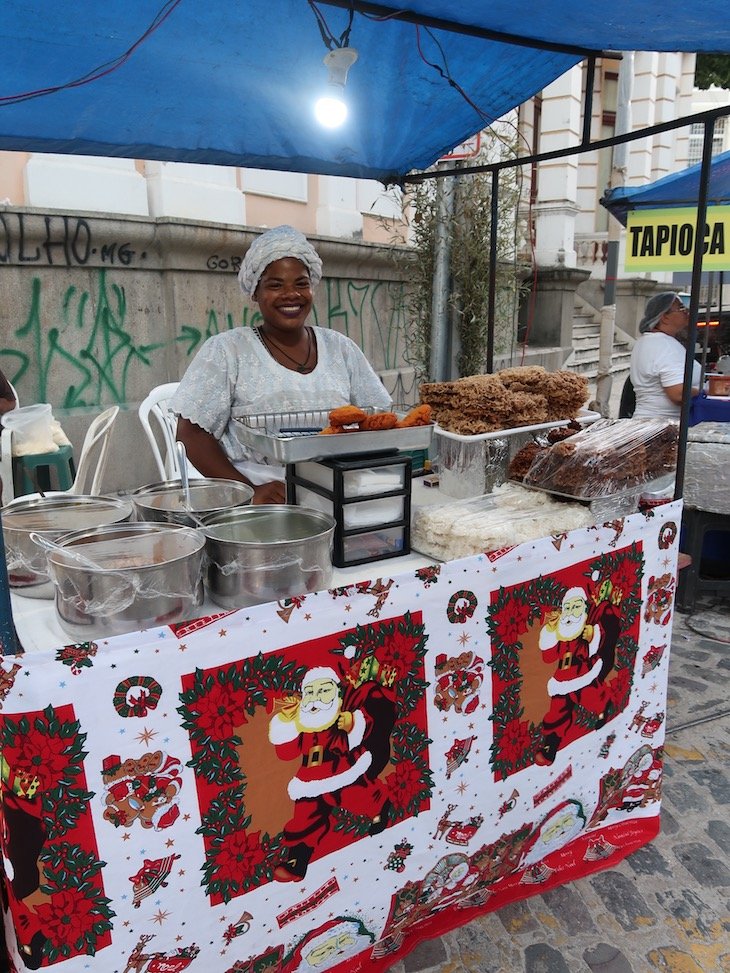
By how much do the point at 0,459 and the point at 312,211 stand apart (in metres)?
4.99

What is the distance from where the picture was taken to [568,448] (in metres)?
2.19

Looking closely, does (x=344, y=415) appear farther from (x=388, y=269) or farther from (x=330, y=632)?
(x=388, y=269)

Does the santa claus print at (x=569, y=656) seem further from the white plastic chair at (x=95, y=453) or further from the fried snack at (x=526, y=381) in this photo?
the white plastic chair at (x=95, y=453)

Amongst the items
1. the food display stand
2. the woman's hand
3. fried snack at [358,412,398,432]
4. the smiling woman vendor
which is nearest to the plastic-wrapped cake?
the food display stand

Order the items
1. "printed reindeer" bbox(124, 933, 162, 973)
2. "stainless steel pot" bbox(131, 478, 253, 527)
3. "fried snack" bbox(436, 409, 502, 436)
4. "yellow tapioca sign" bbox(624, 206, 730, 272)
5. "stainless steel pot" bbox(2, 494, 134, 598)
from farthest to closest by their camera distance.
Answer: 1. "yellow tapioca sign" bbox(624, 206, 730, 272)
2. "fried snack" bbox(436, 409, 502, 436)
3. "stainless steel pot" bbox(131, 478, 253, 527)
4. "stainless steel pot" bbox(2, 494, 134, 598)
5. "printed reindeer" bbox(124, 933, 162, 973)

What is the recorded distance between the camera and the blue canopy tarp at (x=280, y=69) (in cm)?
220

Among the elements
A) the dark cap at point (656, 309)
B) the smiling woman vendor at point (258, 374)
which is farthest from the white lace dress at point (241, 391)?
the dark cap at point (656, 309)

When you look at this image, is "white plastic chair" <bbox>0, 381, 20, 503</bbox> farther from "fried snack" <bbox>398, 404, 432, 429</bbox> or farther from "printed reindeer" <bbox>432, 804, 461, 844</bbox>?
"printed reindeer" <bbox>432, 804, 461, 844</bbox>

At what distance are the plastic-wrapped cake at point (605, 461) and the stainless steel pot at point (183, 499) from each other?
94 cm

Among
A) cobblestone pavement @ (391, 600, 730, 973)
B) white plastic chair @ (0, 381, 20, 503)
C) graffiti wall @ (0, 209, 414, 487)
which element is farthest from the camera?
graffiti wall @ (0, 209, 414, 487)

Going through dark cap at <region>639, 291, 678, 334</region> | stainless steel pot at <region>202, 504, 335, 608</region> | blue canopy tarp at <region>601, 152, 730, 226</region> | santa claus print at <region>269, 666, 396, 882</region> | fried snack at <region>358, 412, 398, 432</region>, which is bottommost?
santa claus print at <region>269, 666, 396, 882</region>

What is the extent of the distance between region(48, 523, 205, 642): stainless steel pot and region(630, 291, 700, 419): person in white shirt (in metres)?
4.39

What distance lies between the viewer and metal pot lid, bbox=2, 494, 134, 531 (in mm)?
1855

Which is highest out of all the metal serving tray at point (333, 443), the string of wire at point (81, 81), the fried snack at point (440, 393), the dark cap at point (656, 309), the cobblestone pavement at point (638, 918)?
the string of wire at point (81, 81)
